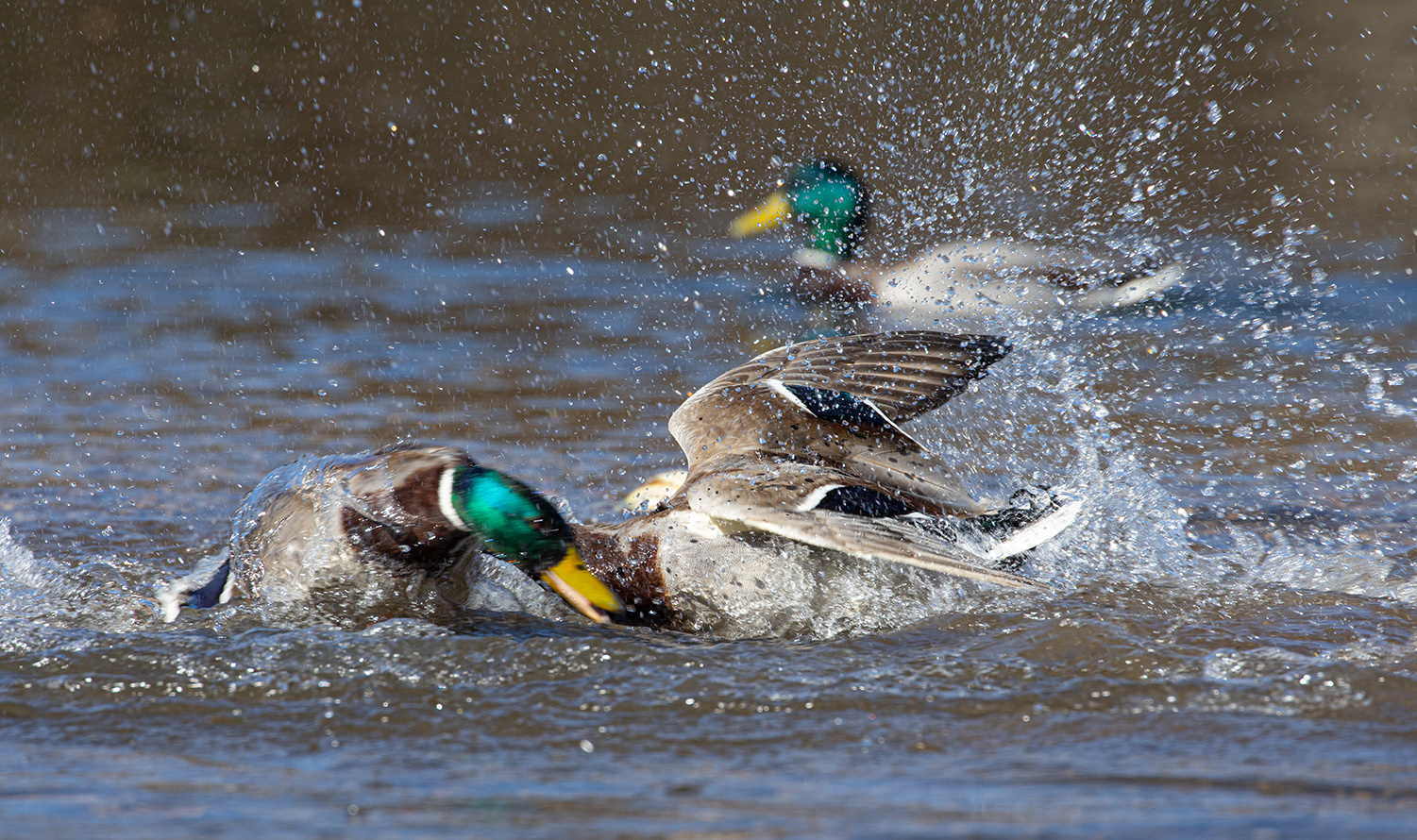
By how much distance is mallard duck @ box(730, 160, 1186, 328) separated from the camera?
7543 mm

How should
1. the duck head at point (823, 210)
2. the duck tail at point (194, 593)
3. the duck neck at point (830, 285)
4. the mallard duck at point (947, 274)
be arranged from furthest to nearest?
the duck head at point (823, 210) → the duck neck at point (830, 285) → the mallard duck at point (947, 274) → the duck tail at point (194, 593)

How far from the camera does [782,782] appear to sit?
2531 millimetres

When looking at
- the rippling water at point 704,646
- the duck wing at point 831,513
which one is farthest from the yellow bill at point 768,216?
the duck wing at point 831,513

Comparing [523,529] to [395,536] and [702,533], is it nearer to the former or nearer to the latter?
[395,536]

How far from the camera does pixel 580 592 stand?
354 cm

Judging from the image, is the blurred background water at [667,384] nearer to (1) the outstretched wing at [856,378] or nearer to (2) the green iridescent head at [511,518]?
(2) the green iridescent head at [511,518]

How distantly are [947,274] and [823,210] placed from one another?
1347 mm

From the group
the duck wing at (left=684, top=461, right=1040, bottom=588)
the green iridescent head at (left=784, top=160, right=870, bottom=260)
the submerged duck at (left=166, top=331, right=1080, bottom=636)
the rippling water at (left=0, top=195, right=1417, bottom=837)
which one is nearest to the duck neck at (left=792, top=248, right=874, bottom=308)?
the green iridescent head at (left=784, top=160, right=870, bottom=260)

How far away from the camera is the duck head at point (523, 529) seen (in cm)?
347

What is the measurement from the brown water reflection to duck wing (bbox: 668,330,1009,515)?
16.3ft

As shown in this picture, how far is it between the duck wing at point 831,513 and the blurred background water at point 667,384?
0.69ft

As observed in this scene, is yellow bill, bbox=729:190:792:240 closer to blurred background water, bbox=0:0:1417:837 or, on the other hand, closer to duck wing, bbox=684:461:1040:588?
blurred background water, bbox=0:0:1417:837

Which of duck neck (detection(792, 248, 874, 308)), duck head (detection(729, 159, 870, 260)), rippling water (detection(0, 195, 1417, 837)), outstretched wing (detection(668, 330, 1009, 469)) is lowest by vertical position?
rippling water (detection(0, 195, 1417, 837))

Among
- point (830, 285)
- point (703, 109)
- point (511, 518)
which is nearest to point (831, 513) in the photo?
point (511, 518)
